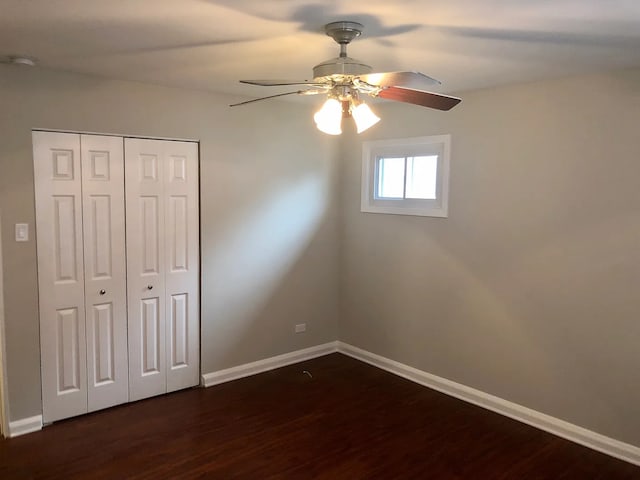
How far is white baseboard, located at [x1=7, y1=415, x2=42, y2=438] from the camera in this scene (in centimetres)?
323

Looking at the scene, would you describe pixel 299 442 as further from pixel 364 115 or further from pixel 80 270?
pixel 364 115

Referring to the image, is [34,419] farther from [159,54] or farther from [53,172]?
[159,54]

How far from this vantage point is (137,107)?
11.6 feet

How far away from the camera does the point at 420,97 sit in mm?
2283

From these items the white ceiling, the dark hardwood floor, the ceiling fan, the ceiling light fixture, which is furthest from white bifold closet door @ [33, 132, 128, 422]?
the ceiling light fixture

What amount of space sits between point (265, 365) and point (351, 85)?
2.92 metres

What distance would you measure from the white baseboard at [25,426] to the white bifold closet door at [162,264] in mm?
628

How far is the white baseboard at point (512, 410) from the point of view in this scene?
3109 millimetres

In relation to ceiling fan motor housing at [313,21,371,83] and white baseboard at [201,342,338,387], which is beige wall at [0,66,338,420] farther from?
ceiling fan motor housing at [313,21,371,83]

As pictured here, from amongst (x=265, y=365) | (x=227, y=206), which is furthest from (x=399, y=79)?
(x=265, y=365)

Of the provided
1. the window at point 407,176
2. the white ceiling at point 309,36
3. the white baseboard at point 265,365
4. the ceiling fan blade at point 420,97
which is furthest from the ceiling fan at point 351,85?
the white baseboard at point 265,365

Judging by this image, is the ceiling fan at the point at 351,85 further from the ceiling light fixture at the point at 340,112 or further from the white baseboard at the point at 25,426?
the white baseboard at the point at 25,426

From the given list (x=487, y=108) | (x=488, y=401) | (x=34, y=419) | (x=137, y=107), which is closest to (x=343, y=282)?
(x=488, y=401)

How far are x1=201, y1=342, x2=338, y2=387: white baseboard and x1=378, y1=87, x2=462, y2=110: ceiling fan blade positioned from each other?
9.22ft
